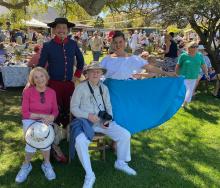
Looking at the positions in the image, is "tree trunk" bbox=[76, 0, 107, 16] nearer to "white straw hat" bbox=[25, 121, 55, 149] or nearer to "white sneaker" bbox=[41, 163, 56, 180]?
"white straw hat" bbox=[25, 121, 55, 149]

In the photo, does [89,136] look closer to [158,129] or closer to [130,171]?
[130,171]

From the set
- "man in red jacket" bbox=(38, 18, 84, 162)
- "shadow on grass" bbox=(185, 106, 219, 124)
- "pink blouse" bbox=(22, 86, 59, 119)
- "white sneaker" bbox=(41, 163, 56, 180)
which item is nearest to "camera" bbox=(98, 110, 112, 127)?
"pink blouse" bbox=(22, 86, 59, 119)

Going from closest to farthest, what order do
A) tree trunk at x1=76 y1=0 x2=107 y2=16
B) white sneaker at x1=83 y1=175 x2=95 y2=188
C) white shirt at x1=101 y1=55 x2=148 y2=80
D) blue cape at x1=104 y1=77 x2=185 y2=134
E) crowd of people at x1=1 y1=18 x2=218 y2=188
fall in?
white sneaker at x1=83 y1=175 x2=95 y2=188
crowd of people at x1=1 y1=18 x2=218 y2=188
white shirt at x1=101 y1=55 x2=148 y2=80
blue cape at x1=104 y1=77 x2=185 y2=134
tree trunk at x1=76 y1=0 x2=107 y2=16

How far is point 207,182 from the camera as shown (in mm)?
5094

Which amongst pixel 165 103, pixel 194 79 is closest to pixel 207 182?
pixel 165 103

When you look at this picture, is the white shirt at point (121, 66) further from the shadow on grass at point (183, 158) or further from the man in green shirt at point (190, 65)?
the man in green shirt at point (190, 65)

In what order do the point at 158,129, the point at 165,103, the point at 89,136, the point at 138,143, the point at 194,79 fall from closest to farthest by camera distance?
the point at 89,136
the point at 165,103
the point at 138,143
the point at 158,129
the point at 194,79

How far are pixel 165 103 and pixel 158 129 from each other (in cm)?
175

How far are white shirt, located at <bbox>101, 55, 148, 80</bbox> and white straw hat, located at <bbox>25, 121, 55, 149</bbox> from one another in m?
1.31

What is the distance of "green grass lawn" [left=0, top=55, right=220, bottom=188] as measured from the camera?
16.4 ft

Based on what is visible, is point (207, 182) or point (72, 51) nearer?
point (207, 182)

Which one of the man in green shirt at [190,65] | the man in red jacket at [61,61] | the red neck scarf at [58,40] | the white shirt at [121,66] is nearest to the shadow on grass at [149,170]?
the man in red jacket at [61,61]

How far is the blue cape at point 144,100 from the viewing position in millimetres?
5570

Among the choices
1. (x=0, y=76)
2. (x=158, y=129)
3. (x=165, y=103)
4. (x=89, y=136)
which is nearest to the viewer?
(x=89, y=136)
